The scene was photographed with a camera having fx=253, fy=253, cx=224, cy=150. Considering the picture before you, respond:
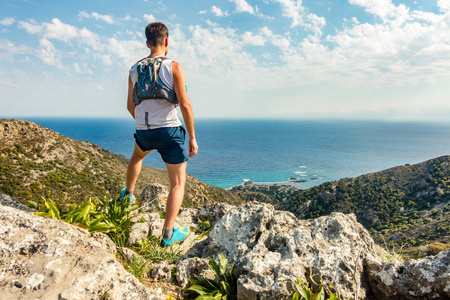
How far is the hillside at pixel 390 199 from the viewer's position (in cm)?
4281

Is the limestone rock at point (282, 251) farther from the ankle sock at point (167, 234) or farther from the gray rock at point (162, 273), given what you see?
the ankle sock at point (167, 234)

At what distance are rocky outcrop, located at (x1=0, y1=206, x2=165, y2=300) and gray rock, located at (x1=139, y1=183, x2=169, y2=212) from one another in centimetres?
346

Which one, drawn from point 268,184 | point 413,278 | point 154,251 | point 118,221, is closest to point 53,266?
point 154,251

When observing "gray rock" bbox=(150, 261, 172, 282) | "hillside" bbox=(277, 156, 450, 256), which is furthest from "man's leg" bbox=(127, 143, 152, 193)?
"hillside" bbox=(277, 156, 450, 256)

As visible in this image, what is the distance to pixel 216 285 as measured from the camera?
2.65m

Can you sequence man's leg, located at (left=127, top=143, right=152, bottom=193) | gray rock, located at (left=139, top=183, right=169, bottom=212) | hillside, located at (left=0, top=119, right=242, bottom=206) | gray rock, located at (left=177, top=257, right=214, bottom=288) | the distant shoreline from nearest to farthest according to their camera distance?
gray rock, located at (left=177, top=257, right=214, bottom=288) < man's leg, located at (left=127, top=143, right=152, bottom=193) < gray rock, located at (left=139, top=183, right=169, bottom=212) < hillside, located at (left=0, top=119, right=242, bottom=206) < the distant shoreline

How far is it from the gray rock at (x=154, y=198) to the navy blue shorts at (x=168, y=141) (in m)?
2.63

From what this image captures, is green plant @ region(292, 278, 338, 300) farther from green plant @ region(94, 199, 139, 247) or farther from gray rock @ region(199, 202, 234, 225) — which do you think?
gray rock @ region(199, 202, 234, 225)

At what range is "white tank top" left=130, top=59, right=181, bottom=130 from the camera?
334 centimetres

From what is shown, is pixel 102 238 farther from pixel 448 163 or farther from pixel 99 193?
pixel 448 163

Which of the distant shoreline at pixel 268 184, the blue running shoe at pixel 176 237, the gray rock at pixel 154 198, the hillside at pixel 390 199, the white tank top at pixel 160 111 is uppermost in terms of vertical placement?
the white tank top at pixel 160 111

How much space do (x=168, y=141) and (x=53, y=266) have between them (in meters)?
1.89

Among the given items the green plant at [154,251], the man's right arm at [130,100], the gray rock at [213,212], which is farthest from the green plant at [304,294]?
the man's right arm at [130,100]

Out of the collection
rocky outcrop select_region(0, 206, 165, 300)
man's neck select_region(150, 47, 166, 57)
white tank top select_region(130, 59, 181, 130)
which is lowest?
rocky outcrop select_region(0, 206, 165, 300)
